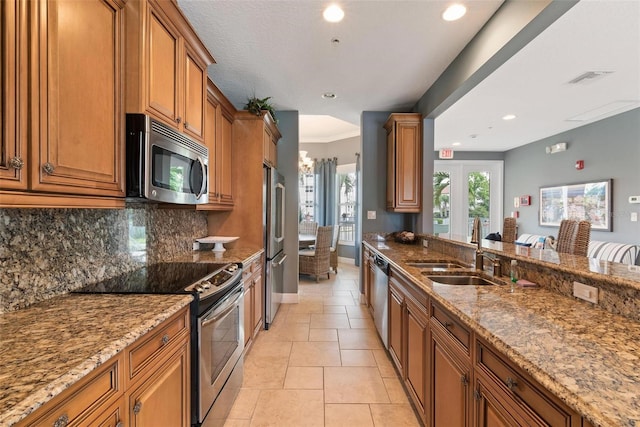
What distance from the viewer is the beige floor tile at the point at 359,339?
9.30 feet

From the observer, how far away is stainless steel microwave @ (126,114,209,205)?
1372mm

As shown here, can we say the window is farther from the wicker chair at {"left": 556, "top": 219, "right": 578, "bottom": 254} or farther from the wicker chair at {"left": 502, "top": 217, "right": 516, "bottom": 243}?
the wicker chair at {"left": 556, "top": 219, "right": 578, "bottom": 254}

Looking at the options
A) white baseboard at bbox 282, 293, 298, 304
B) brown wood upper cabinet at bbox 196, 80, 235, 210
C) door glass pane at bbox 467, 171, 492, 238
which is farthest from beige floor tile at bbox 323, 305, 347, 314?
door glass pane at bbox 467, 171, 492, 238

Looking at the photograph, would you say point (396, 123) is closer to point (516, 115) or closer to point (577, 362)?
point (516, 115)

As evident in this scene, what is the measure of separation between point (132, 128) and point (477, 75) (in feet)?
8.21

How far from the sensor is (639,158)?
402 centimetres

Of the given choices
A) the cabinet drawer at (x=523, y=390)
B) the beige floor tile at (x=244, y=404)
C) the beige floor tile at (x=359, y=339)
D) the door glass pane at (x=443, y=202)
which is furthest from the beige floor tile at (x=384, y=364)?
the door glass pane at (x=443, y=202)

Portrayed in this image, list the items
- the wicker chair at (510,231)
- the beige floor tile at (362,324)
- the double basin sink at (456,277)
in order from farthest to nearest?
the beige floor tile at (362,324), the wicker chair at (510,231), the double basin sink at (456,277)

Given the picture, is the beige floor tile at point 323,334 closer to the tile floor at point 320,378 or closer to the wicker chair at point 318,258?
the tile floor at point 320,378

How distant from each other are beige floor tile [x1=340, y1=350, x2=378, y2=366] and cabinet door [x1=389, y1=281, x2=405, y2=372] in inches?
9.8

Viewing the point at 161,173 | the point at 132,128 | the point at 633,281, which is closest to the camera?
the point at 633,281

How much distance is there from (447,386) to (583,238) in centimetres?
227

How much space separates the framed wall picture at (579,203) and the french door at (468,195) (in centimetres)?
130

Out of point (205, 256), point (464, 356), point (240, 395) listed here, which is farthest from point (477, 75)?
point (240, 395)
